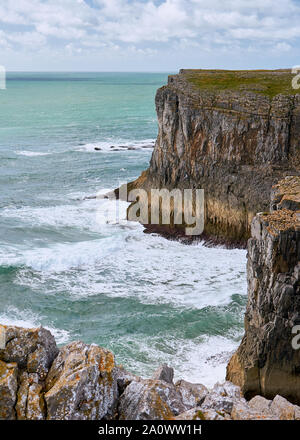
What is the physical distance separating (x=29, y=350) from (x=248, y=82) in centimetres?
3468

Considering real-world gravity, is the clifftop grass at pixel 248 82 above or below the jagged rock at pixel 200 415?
above

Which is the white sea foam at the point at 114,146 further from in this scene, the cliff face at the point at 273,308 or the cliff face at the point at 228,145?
the cliff face at the point at 273,308

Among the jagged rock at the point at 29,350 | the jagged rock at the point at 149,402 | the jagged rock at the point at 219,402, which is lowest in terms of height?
the jagged rock at the point at 219,402

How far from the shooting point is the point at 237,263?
36.5m

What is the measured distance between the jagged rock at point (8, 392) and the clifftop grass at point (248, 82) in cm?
3168

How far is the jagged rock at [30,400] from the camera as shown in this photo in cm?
1380

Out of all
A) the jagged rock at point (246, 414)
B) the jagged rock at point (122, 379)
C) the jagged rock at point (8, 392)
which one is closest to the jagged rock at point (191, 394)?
the jagged rock at point (246, 414)

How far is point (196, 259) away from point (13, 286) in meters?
13.5

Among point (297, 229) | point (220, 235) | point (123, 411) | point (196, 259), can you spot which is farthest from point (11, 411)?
point (220, 235)

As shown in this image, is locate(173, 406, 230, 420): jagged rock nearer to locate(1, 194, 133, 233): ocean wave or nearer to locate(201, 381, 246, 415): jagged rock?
locate(201, 381, 246, 415): jagged rock

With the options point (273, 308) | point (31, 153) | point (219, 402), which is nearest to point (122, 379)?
point (219, 402)

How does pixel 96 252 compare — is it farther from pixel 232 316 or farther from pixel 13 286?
pixel 232 316

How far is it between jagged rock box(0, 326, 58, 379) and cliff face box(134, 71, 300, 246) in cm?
2550

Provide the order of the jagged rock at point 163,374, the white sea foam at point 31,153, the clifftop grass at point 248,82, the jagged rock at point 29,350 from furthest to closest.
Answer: the white sea foam at point 31,153 → the clifftop grass at point 248,82 → the jagged rock at point 163,374 → the jagged rock at point 29,350
